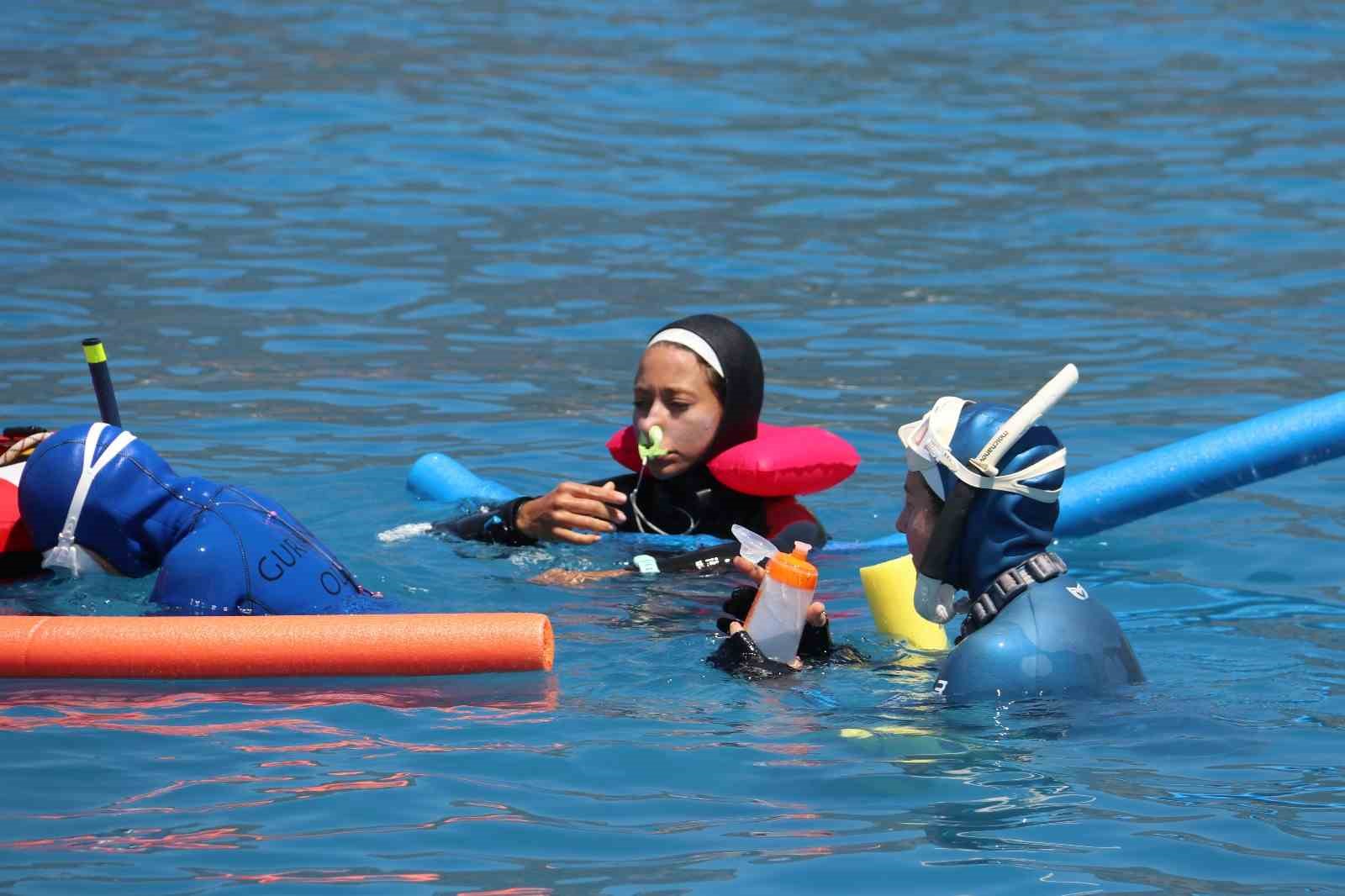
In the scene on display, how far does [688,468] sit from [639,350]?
3.61 meters

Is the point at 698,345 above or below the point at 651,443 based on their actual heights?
above

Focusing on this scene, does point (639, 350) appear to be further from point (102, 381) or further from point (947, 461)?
point (947, 461)

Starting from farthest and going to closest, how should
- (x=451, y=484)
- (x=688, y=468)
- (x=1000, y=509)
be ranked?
1. (x=451, y=484)
2. (x=688, y=468)
3. (x=1000, y=509)

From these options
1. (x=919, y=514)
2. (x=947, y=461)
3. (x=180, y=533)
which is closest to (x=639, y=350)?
(x=180, y=533)

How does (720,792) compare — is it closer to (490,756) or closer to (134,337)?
(490,756)

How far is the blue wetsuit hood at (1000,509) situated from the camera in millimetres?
4977

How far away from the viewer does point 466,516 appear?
306 inches

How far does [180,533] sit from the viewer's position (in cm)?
607

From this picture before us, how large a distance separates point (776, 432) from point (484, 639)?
2.08m

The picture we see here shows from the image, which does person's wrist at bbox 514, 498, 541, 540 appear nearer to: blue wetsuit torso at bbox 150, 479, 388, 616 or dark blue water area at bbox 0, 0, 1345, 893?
dark blue water area at bbox 0, 0, 1345, 893

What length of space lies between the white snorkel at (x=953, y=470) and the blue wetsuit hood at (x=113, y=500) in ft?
7.79

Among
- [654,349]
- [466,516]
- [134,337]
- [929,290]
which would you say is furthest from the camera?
[929,290]

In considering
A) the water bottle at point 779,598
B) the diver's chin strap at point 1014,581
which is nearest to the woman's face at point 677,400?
the water bottle at point 779,598

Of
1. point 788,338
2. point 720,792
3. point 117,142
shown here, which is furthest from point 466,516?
point 117,142
